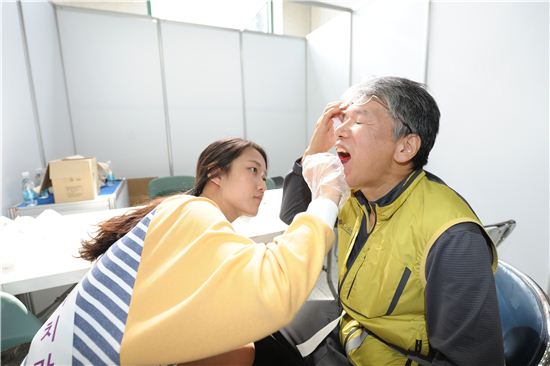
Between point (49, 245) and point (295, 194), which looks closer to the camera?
point (295, 194)

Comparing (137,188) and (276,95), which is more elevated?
(276,95)

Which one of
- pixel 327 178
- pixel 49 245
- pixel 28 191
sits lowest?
pixel 49 245

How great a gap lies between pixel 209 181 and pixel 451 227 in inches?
33.2

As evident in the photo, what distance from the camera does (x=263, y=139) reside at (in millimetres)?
4395

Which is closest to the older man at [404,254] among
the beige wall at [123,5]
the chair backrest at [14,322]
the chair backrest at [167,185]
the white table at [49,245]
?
the white table at [49,245]

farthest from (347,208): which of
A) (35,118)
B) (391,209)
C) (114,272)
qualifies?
(35,118)

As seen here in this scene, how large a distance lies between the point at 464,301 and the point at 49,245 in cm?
180

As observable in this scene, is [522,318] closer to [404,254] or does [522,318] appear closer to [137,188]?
[404,254]

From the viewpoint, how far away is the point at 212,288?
0.53m

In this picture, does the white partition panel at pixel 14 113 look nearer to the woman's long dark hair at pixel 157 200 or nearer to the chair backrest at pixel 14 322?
the chair backrest at pixel 14 322

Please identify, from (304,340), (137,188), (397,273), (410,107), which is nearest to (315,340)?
(304,340)

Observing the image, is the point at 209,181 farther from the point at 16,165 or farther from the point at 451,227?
the point at 16,165

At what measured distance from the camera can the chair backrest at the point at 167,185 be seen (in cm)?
258

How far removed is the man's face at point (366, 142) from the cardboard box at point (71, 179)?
7.39ft
